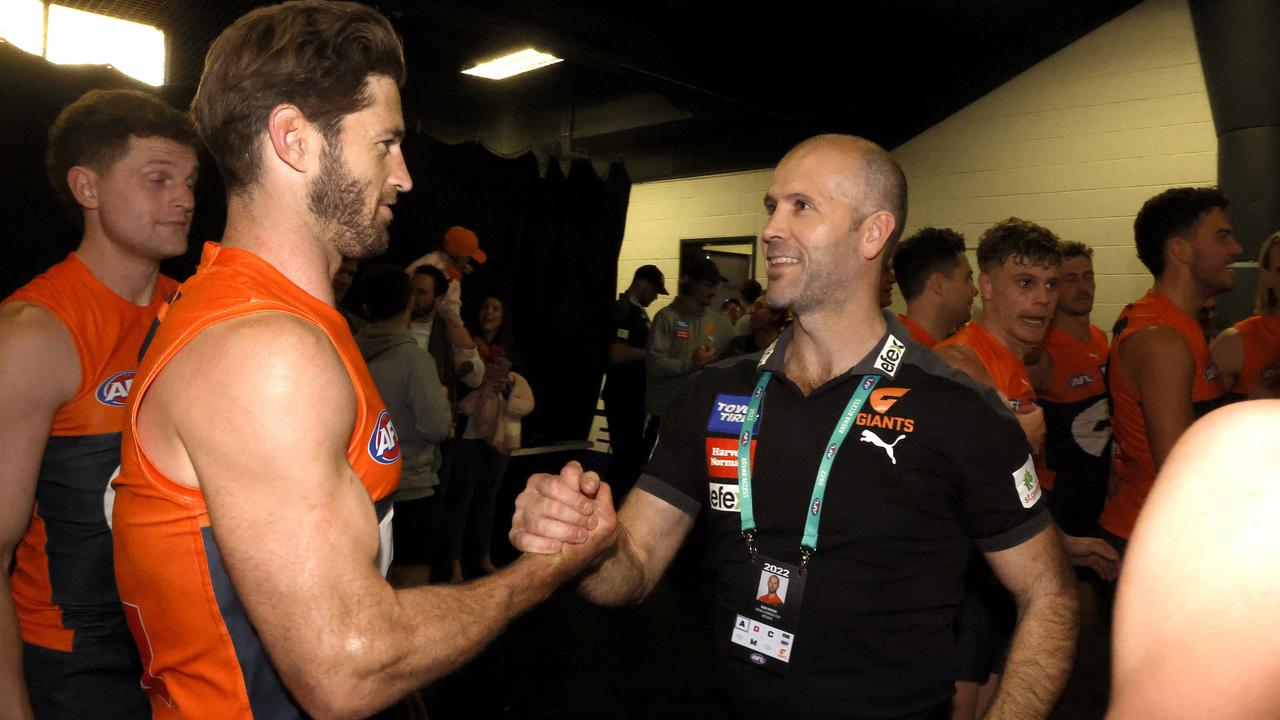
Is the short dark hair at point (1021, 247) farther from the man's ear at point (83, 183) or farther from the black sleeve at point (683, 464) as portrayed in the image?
the man's ear at point (83, 183)

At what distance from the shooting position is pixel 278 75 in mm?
A: 1101

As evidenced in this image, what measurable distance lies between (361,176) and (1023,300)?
2.44 m

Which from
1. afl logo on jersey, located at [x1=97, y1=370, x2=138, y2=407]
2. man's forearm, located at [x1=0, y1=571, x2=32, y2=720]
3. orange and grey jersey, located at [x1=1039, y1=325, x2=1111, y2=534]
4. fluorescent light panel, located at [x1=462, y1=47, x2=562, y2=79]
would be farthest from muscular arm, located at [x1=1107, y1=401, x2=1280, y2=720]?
fluorescent light panel, located at [x1=462, y1=47, x2=562, y2=79]

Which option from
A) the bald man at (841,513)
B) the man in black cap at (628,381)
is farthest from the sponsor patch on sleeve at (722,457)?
the man in black cap at (628,381)

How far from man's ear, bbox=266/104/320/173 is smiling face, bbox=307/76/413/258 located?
0.02 metres

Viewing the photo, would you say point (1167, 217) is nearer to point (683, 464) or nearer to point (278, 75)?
point (683, 464)

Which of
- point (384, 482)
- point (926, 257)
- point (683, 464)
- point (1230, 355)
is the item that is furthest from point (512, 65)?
point (384, 482)

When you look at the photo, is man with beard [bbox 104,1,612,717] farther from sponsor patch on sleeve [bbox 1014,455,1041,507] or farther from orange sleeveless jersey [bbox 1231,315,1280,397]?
orange sleeveless jersey [bbox 1231,315,1280,397]

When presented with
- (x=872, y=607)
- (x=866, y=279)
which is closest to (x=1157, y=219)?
(x=866, y=279)

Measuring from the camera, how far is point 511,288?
5.78 m

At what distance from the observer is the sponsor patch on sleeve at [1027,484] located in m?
1.49

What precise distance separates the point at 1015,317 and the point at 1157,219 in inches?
33.3

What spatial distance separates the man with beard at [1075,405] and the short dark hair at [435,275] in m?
3.03

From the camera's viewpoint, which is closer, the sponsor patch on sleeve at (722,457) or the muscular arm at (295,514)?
the muscular arm at (295,514)
